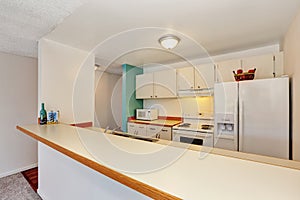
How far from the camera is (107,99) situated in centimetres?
417

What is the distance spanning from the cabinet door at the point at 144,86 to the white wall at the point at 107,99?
965 mm

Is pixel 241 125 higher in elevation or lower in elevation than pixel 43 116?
lower

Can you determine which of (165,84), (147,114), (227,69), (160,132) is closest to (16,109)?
(147,114)

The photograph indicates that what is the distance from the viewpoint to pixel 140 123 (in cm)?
316

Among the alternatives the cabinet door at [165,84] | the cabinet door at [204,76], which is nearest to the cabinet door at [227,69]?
the cabinet door at [204,76]

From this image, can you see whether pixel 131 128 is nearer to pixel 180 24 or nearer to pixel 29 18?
pixel 180 24

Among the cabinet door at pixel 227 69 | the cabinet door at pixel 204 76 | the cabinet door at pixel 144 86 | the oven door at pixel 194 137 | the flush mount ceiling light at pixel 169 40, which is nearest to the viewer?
the flush mount ceiling light at pixel 169 40

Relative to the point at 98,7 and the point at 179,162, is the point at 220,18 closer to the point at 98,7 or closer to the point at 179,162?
the point at 98,7

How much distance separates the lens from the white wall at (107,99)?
393 cm

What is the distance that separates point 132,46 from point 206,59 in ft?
5.00

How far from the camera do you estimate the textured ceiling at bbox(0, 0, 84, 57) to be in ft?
4.30

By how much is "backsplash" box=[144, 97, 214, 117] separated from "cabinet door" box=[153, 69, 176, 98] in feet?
0.98

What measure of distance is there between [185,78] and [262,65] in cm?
120

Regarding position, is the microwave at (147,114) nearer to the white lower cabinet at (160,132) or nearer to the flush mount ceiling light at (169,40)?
the white lower cabinet at (160,132)
